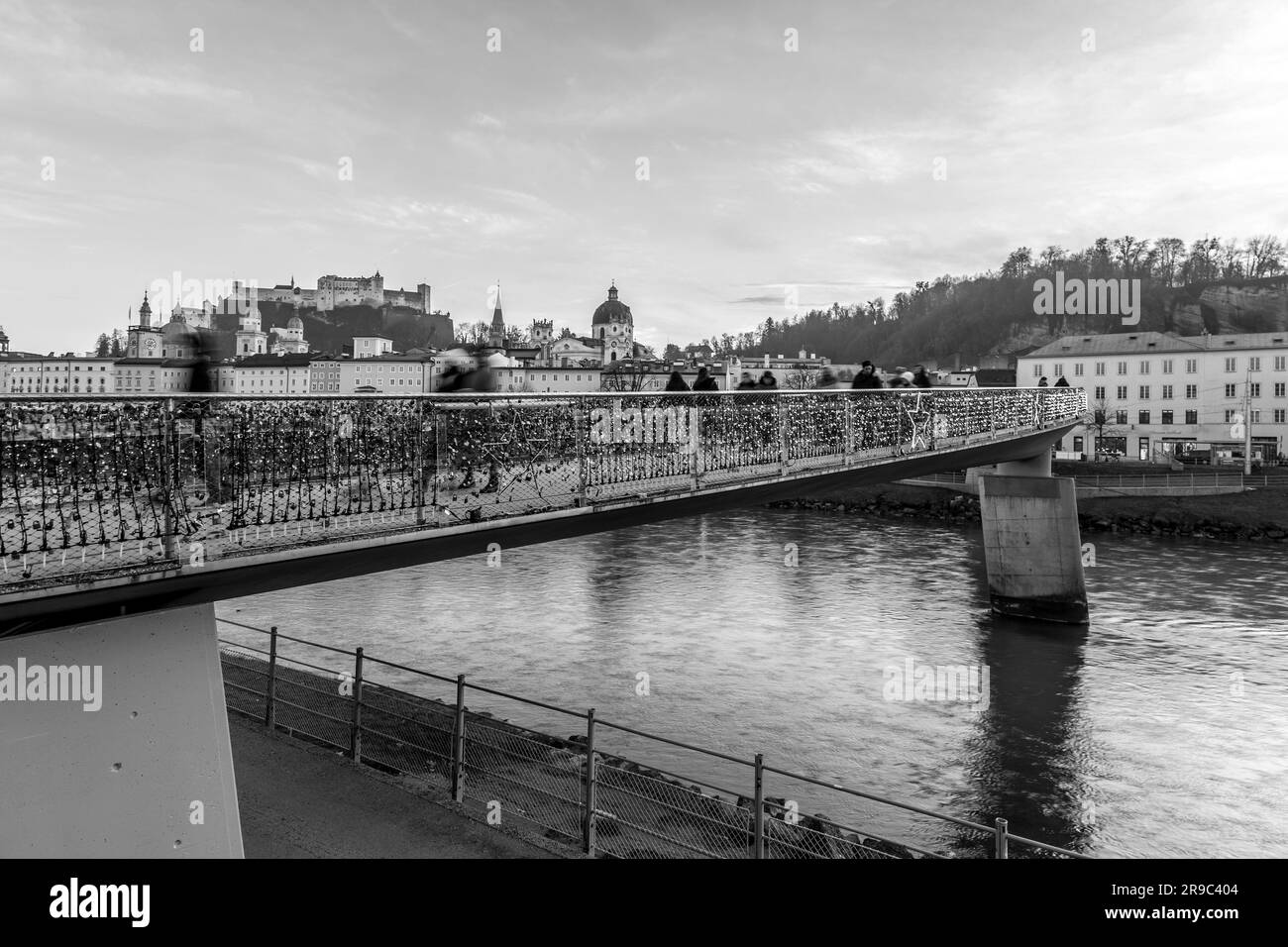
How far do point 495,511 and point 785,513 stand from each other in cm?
4698

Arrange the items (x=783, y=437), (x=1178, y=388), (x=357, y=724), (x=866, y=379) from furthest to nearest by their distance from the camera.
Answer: (x=1178, y=388)
(x=866, y=379)
(x=783, y=437)
(x=357, y=724)

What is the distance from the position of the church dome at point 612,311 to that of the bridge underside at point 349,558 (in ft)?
408

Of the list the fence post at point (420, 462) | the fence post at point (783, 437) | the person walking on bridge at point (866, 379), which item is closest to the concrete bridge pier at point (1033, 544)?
the person walking on bridge at point (866, 379)

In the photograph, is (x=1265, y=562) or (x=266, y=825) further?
(x=1265, y=562)

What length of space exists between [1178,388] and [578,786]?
71759 millimetres

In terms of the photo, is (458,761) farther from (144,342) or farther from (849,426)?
(144,342)

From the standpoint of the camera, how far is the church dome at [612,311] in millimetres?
136000

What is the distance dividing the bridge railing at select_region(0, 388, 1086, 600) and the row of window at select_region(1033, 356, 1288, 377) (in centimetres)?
6521

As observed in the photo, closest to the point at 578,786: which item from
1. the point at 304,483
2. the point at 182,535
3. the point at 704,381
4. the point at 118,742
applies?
the point at 304,483

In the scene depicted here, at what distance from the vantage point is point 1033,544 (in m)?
28.5

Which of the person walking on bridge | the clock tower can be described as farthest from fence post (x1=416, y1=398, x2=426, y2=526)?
Answer: the clock tower

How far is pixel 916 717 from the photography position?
1803 centimetres

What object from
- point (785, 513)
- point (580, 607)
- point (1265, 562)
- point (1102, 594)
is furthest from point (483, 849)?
point (785, 513)

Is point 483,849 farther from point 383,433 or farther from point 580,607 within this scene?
point 580,607
